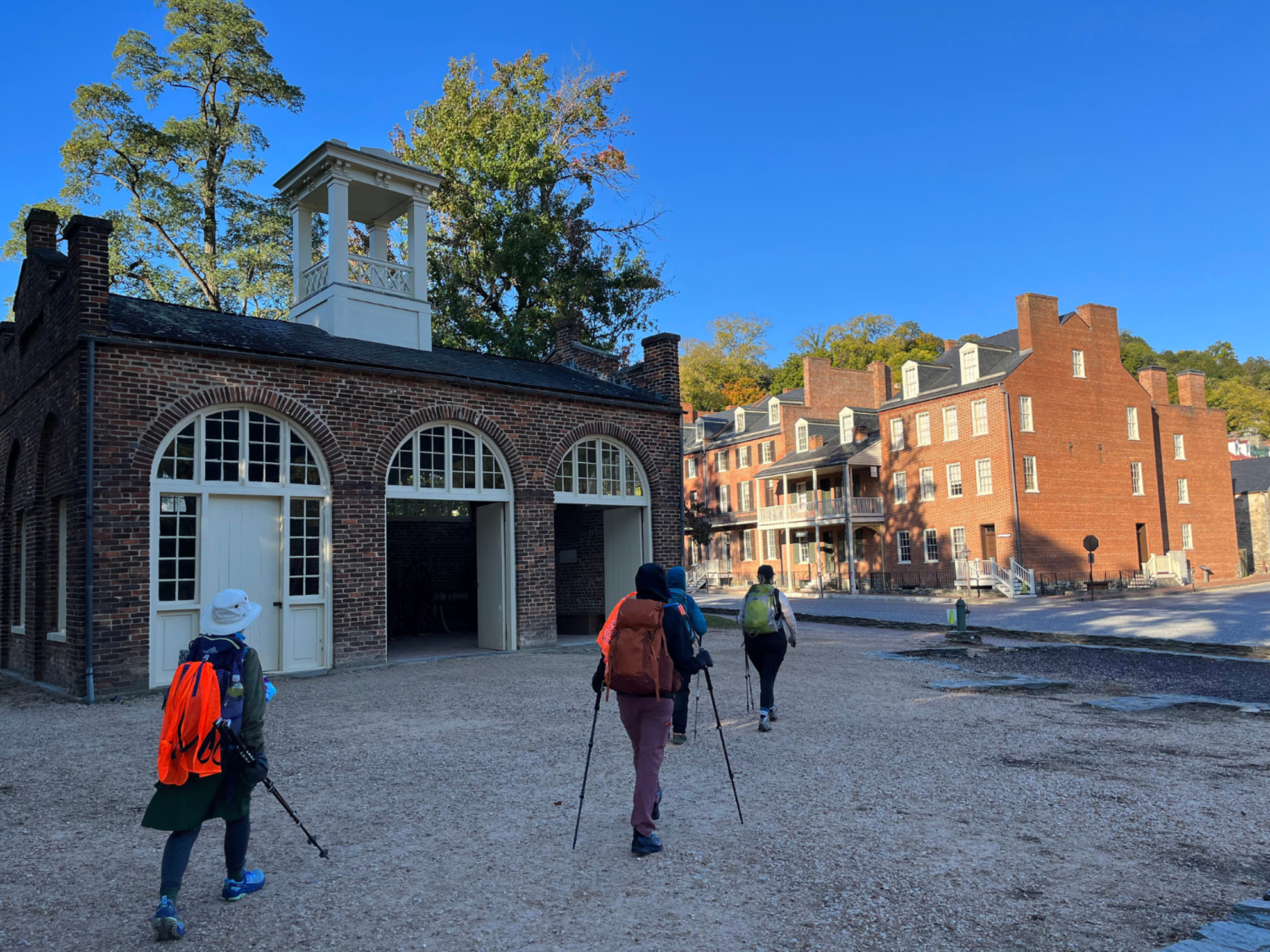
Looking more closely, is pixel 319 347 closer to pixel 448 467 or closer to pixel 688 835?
pixel 448 467

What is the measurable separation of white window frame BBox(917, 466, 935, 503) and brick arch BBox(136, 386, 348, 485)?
28.2 meters

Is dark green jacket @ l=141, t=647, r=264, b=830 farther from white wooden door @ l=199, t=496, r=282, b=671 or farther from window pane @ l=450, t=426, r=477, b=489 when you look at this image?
window pane @ l=450, t=426, r=477, b=489

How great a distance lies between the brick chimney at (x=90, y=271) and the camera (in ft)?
35.8

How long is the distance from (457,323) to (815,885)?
26.1 metres

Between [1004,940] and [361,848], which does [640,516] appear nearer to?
[361,848]

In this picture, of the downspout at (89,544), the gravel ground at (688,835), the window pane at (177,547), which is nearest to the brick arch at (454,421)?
the window pane at (177,547)

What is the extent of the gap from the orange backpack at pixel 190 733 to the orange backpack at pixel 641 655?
2160 mm

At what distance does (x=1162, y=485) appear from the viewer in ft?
125

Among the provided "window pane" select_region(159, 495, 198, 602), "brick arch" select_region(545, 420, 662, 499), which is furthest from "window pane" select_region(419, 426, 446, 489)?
"window pane" select_region(159, 495, 198, 602)

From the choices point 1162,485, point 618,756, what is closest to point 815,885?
point 618,756

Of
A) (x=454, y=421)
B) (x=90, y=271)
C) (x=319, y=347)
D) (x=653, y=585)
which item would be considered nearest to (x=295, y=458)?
(x=319, y=347)

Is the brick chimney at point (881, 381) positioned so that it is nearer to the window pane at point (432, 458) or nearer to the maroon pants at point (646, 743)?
the window pane at point (432, 458)

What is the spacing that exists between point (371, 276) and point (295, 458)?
5828 millimetres

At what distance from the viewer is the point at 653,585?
206 inches
